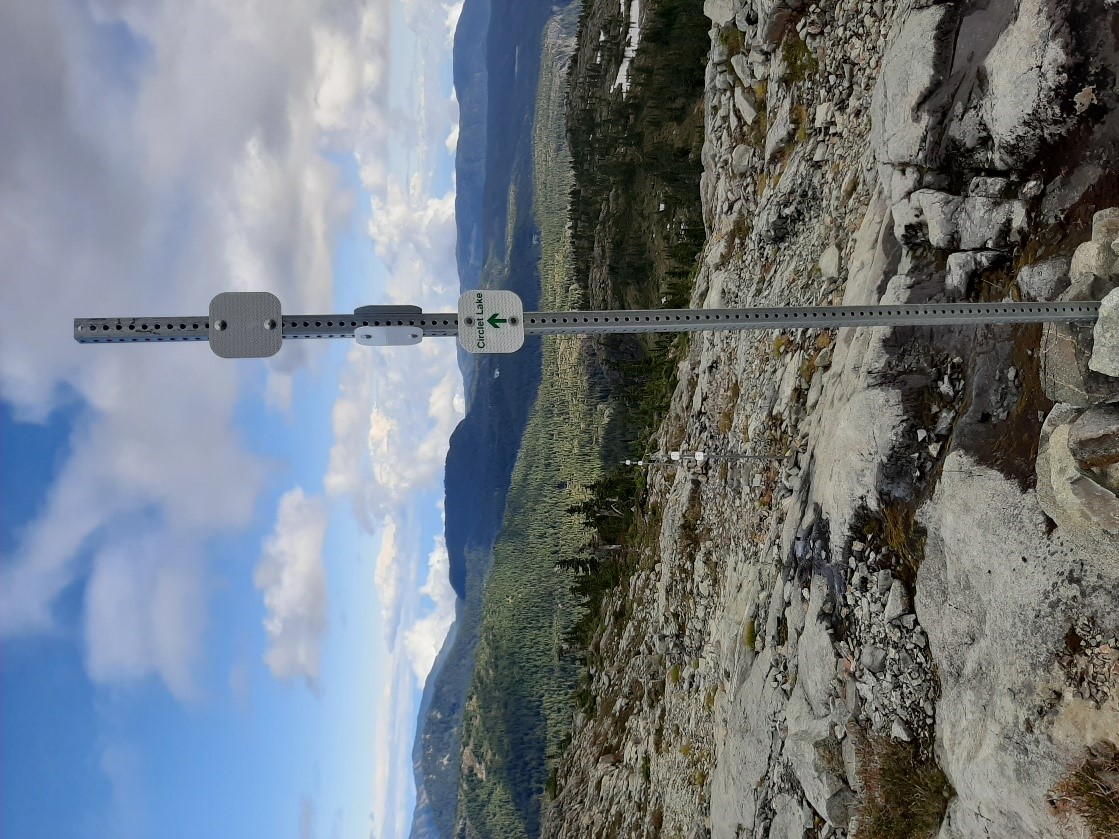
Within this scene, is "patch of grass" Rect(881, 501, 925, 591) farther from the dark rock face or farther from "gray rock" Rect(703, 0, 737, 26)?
"gray rock" Rect(703, 0, 737, 26)

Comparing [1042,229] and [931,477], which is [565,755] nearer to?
[931,477]

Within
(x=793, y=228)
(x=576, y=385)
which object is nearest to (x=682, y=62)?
(x=576, y=385)

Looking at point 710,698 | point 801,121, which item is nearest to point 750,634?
point 710,698

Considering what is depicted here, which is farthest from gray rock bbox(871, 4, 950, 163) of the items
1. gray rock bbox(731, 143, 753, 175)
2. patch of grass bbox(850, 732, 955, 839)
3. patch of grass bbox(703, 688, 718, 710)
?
patch of grass bbox(703, 688, 718, 710)

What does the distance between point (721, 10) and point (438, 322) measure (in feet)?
75.1

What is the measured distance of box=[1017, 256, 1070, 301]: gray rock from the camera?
25.1ft

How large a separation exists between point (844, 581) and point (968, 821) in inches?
129

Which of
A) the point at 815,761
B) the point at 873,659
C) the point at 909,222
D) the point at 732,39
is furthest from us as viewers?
the point at 732,39

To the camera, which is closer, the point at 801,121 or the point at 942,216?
the point at 942,216

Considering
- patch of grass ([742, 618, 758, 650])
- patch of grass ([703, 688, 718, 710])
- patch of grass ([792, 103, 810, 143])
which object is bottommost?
patch of grass ([703, 688, 718, 710])

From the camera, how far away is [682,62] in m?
46.2

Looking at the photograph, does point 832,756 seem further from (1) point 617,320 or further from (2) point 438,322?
(2) point 438,322

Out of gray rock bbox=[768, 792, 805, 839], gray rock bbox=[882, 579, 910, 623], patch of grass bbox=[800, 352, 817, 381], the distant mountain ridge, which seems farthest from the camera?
the distant mountain ridge

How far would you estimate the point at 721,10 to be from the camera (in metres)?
23.3
